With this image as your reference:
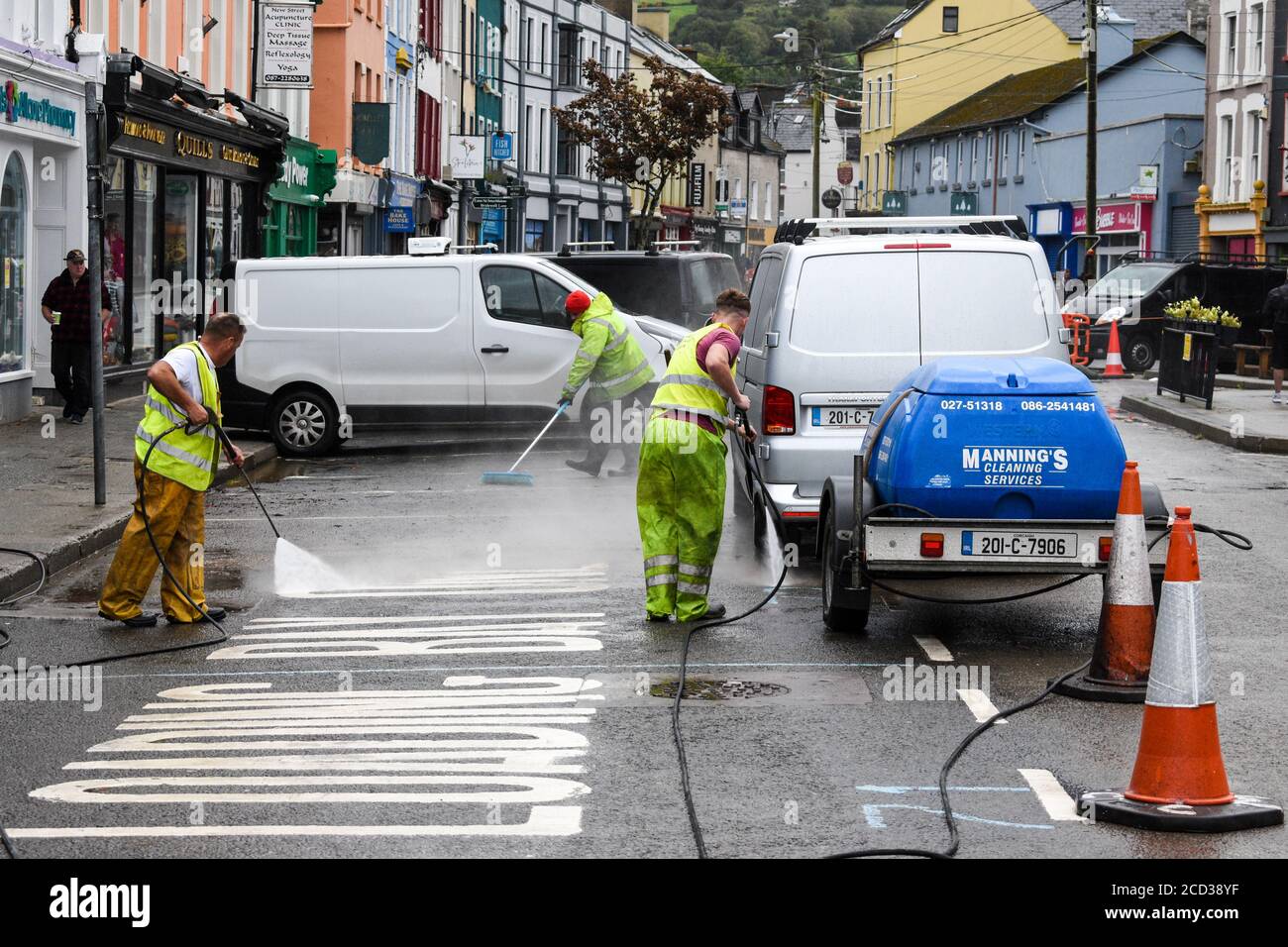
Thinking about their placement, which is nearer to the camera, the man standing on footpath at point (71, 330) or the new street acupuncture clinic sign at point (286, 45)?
the man standing on footpath at point (71, 330)

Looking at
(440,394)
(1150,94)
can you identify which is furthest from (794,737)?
(1150,94)

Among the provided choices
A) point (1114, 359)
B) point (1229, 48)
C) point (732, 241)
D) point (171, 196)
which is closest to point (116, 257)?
point (171, 196)

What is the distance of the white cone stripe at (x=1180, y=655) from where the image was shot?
250 inches

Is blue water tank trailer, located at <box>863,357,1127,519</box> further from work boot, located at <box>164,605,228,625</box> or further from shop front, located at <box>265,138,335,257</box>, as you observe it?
shop front, located at <box>265,138,335,257</box>

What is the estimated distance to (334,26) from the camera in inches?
1610

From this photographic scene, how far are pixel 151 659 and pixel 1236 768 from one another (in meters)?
5.00

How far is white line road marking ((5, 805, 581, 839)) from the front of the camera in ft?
19.8

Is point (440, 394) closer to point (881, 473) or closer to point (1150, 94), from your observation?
point (881, 473)

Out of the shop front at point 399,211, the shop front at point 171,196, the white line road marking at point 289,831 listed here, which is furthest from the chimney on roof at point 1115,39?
the white line road marking at point 289,831

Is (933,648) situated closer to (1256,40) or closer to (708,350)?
(708,350)

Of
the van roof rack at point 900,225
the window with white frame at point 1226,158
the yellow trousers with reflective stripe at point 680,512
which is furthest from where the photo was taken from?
the window with white frame at point 1226,158

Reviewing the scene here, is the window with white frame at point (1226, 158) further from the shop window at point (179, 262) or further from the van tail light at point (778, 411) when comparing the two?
the van tail light at point (778, 411)

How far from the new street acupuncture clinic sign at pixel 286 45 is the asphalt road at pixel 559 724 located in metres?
19.5

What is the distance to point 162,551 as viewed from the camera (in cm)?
1008
